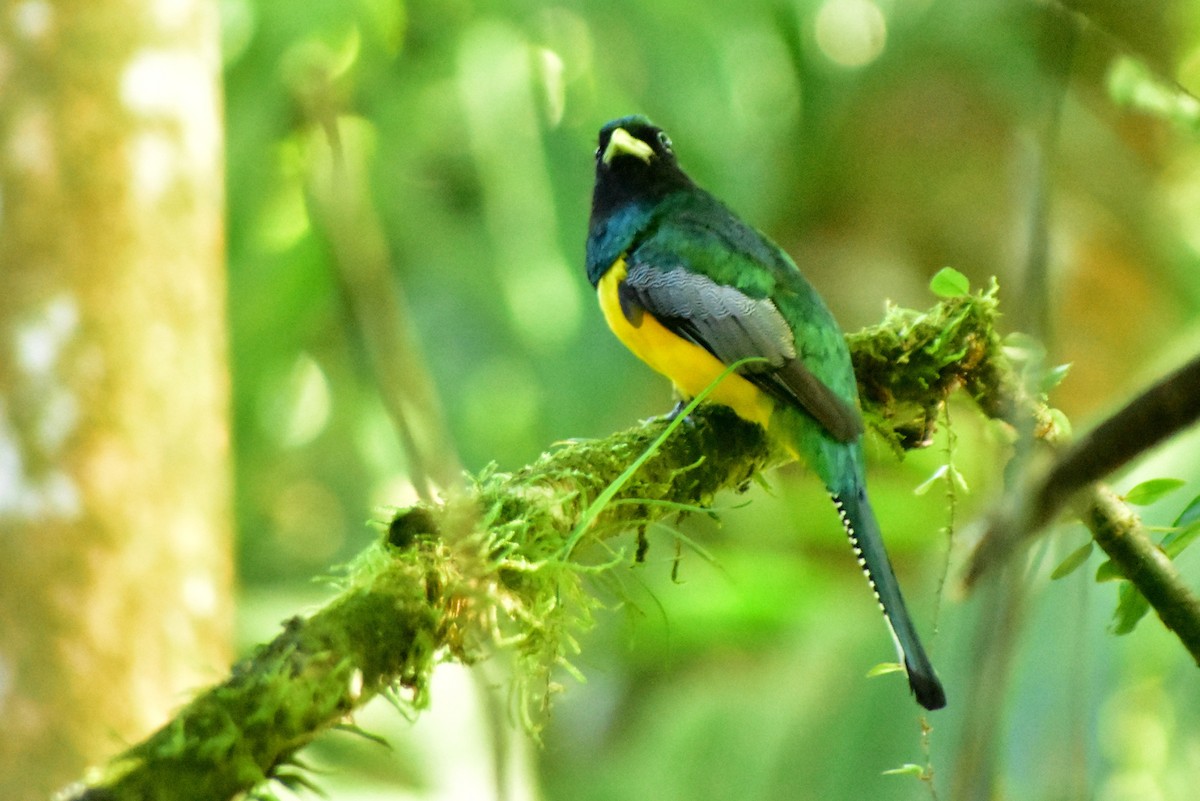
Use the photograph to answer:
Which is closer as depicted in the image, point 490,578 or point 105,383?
point 490,578

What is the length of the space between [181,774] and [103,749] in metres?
2.37

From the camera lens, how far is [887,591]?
2619 mm

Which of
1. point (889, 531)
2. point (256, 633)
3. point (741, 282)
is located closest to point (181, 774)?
point (741, 282)

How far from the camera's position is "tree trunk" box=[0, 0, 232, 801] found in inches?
148

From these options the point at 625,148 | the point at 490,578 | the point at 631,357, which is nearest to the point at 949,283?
the point at 490,578

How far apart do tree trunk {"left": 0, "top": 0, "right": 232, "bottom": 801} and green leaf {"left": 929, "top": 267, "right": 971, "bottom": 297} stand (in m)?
2.41

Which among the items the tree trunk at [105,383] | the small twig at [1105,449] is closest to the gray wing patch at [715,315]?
the tree trunk at [105,383]

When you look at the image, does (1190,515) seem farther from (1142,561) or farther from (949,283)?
(949,283)

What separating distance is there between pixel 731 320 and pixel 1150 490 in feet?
4.33

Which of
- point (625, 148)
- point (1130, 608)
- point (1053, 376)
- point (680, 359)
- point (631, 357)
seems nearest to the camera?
point (1130, 608)

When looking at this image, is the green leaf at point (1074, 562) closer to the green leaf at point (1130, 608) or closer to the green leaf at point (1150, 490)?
the green leaf at point (1130, 608)

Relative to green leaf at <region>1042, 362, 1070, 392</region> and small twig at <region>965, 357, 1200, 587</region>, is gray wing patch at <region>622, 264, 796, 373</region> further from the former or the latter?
small twig at <region>965, 357, 1200, 587</region>

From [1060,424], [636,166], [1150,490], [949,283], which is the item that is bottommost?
[1150,490]

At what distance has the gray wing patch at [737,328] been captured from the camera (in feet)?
9.65
